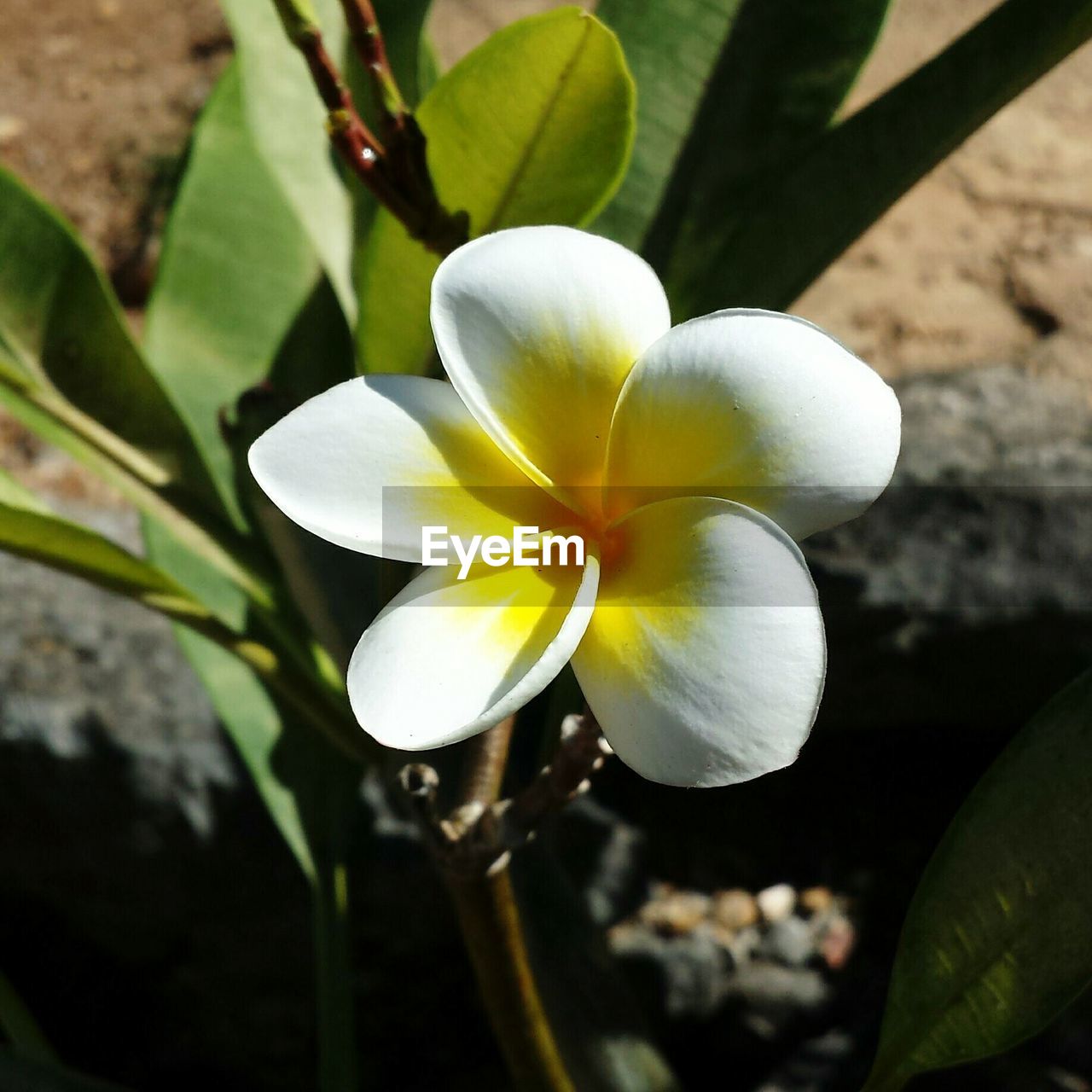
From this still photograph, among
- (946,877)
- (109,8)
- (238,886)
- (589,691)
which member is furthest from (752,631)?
(109,8)

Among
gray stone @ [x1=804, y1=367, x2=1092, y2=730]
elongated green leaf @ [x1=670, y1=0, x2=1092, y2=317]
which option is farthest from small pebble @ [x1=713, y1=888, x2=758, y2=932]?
elongated green leaf @ [x1=670, y1=0, x2=1092, y2=317]

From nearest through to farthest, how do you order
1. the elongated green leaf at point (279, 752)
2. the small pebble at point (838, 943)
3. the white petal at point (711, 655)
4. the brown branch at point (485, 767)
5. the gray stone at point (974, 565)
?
the white petal at point (711, 655)
the brown branch at point (485, 767)
the elongated green leaf at point (279, 752)
the gray stone at point (974, 565)
the small pebble at point (838, 943)

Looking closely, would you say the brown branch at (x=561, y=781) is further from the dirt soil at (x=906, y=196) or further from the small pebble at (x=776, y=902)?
the dirt soil at (x=906, y=196)

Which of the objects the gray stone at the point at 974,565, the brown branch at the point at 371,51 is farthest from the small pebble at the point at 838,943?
the brown branch at the point at 371,51

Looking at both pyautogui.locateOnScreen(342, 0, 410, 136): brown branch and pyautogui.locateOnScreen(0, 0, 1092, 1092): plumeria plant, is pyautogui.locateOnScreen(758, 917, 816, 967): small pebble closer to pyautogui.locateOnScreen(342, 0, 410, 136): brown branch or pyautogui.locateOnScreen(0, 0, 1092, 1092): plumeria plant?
pyautogui.locateOnScreen(0, 0, 1092, 1092): plumeria plant

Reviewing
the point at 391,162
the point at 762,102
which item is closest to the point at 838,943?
the point at 762,102

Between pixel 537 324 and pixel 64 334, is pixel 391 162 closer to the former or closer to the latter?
pixel 537 324
